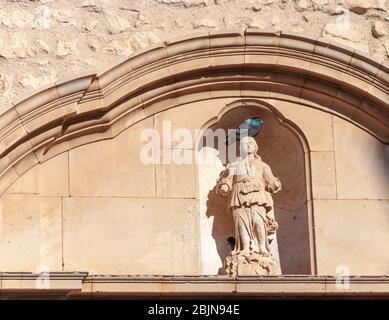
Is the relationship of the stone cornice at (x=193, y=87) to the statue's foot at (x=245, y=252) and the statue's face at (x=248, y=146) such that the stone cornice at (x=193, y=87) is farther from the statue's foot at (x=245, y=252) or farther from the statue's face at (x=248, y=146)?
the statue's foot at (x=245, y=252)

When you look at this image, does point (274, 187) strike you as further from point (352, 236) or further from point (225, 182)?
point (352, 236)

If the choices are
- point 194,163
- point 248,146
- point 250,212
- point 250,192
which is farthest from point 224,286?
point 248,146

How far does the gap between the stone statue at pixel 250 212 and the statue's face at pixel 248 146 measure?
10 mm

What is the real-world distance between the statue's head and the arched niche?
114 mm

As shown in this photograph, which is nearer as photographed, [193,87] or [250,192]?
[250,192]

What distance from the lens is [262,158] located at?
36.7 feet

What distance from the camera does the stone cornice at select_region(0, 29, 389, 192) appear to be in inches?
419

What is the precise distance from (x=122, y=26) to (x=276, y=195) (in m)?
1.45

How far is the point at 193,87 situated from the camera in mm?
11039

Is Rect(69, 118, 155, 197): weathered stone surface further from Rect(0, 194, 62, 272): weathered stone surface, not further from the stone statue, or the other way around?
the stone statue

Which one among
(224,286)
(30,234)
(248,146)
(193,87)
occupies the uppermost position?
(193,87)

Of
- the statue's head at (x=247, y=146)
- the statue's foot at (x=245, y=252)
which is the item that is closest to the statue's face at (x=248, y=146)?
the statue's head at (x=247, y=146)

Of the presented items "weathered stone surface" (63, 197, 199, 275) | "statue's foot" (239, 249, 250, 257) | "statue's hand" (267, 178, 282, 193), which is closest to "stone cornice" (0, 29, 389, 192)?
"weathered stone surface" (63, 197, 199, 275)
